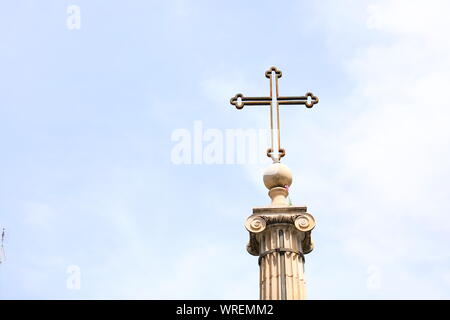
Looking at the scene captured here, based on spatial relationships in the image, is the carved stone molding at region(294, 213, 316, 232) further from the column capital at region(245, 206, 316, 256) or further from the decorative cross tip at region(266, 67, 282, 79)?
the decorative cross tip at region(266, 67, 282, 79)

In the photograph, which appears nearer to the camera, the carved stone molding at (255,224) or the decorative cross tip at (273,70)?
the carved stone molding at (255,224)

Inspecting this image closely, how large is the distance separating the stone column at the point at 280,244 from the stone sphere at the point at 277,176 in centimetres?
14

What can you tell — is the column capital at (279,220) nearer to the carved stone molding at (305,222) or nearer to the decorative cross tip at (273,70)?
the carved stone molding at (305,222)

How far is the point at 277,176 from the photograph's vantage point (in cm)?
1460

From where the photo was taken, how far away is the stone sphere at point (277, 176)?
14.6 meters

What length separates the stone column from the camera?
13406 millimetres

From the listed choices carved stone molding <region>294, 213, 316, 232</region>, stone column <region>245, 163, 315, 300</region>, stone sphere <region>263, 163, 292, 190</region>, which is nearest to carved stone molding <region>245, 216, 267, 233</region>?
stone column <region>245, 163, 315, 300</region>

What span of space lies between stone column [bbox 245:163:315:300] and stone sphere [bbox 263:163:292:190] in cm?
14

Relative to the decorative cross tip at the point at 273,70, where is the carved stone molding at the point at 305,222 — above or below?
below

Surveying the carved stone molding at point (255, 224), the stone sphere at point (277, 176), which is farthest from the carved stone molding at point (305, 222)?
the stone sphere at point (277, 176)

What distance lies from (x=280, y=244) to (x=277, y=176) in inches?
55.9
